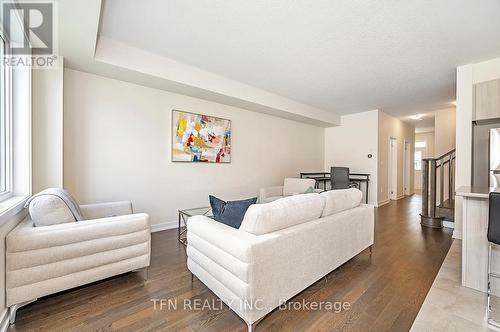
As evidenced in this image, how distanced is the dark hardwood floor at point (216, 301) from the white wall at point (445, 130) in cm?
423

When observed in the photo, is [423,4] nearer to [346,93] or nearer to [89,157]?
[346,93]

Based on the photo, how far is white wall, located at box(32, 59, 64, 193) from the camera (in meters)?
2.40

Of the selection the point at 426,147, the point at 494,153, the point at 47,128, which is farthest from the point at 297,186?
the point at 426,147

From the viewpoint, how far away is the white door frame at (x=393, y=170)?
255 inches

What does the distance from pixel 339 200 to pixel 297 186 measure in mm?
2374

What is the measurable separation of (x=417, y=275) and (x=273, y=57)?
10.1 ft

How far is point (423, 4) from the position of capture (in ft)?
6.51

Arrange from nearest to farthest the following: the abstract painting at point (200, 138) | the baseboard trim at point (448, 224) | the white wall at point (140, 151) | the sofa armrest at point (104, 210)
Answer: the sofa armrest at point (104, 210) → the white wall at point (140, 151) → the abstract painting at point (200, 138) → the baseboard trim at point (448, 224)

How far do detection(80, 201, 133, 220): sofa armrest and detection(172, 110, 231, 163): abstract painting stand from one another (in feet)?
3.81

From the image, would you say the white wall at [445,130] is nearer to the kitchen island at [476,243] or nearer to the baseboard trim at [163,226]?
the kitchen island at [476,243]

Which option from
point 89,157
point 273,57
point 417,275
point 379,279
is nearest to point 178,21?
point 273,57

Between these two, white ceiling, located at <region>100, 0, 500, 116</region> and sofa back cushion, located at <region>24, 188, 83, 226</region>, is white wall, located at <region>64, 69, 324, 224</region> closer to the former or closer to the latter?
white ceiling, located at <region>100, 0, 500, 116</region>
